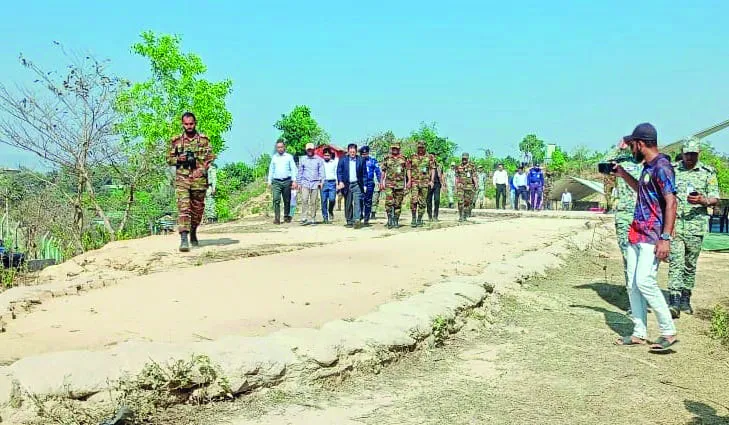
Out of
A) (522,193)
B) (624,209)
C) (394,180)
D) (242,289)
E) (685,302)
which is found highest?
(394,180)

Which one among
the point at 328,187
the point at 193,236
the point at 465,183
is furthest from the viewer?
the point at 465,183

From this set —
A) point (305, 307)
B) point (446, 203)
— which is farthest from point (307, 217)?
point (446, 203)

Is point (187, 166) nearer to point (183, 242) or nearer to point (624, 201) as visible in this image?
point (183, 242)

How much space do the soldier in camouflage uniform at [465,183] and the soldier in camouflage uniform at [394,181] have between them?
3972 millimetres

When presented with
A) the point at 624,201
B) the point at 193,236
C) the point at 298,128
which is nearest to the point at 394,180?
the point at 193,236

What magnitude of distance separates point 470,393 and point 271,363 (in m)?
1.21

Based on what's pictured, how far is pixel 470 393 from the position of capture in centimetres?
437

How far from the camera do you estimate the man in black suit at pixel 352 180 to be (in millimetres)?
14398

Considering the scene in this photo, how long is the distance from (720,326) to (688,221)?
1.29 m

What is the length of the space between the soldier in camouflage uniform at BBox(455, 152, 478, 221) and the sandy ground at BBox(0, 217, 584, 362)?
630 cm

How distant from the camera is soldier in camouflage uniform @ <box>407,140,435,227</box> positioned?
14.7m

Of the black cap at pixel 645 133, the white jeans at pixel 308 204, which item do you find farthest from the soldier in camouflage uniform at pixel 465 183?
the black cap at pixel 645 133

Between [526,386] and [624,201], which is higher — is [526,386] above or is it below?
below

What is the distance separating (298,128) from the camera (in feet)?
136
